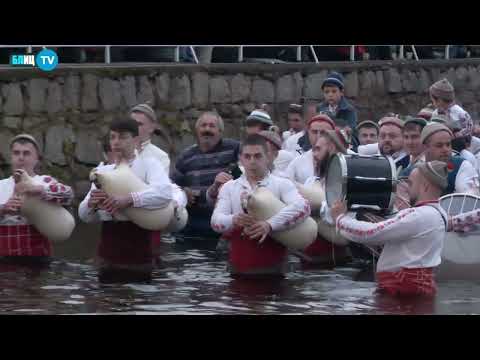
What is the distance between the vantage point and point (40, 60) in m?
16.4

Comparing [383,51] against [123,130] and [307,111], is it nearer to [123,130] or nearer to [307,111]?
[307,111]

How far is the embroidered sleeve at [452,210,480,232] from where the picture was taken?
10812 millimetres

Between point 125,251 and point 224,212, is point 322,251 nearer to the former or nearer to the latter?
point 224,212

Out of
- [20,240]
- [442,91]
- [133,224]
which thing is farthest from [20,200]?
[442,91]

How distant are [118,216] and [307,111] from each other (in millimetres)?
4715

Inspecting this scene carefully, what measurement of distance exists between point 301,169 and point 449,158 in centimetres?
165

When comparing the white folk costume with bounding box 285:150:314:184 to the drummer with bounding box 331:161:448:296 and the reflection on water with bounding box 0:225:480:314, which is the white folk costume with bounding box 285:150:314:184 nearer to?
the reflection on water with bounding box 0:225:480:314

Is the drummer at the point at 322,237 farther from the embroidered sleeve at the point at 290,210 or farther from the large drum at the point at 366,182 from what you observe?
the large drum at the point at 366,182

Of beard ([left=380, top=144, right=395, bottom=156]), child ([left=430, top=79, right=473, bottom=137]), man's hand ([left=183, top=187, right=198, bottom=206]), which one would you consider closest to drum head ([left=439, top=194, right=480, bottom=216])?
beard ([left=380, top=144, right=395, bottom=156])

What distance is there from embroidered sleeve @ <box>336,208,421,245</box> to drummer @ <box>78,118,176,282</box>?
2293mm

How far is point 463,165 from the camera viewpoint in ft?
37.4

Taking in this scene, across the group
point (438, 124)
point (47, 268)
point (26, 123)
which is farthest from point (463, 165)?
point (26, 123)

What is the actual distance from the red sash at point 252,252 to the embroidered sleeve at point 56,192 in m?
1.36

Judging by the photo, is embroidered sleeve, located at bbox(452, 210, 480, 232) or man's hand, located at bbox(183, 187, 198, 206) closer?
embroidered sleeve, located at bbox(452, 210, 480, 232)
